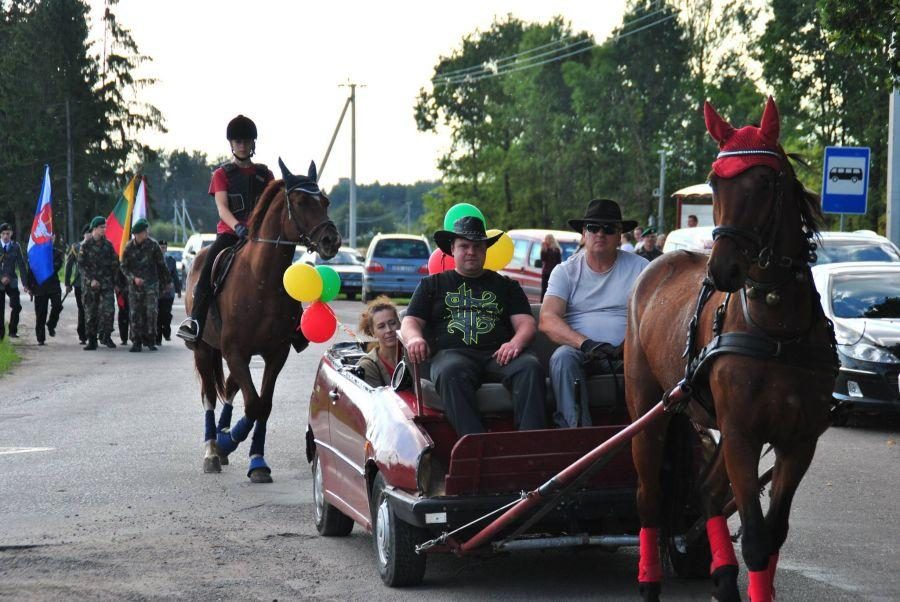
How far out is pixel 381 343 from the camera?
28.6 ft

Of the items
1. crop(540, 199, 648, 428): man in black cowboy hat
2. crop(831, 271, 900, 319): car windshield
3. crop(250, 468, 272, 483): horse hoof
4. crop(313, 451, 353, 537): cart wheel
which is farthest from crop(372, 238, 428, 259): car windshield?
crop(540, 199, 648, 428): man in black cowboy hat

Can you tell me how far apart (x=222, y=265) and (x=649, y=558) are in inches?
237

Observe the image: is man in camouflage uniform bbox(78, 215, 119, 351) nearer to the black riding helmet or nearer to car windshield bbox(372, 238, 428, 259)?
the black riding helmet

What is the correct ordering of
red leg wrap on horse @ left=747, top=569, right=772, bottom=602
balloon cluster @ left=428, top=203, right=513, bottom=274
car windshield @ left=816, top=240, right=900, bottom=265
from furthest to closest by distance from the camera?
car windshield @ left=816, top=240, right=900, bottom=265 → balloon cluster @ left=428, top=203, right=513, bottom=274 → red leg wrap on horse @ left=747, top=569, right=772, bottom=602

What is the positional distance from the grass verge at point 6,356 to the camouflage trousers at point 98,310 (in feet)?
4.57

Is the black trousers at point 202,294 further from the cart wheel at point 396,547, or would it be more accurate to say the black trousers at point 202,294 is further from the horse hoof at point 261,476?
the cart wheel at point 396,547

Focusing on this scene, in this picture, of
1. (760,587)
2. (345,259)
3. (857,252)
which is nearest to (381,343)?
(760,587)

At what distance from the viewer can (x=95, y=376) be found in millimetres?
19828

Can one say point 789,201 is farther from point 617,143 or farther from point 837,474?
point 617,143

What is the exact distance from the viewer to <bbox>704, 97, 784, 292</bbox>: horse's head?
548 centimetres

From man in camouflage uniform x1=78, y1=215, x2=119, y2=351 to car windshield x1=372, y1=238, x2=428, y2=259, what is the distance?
1487cm

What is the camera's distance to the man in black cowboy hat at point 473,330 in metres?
7.25

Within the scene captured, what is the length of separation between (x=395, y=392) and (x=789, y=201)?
8.09 ft

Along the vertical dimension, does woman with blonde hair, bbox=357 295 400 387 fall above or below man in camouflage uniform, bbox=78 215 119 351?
above
